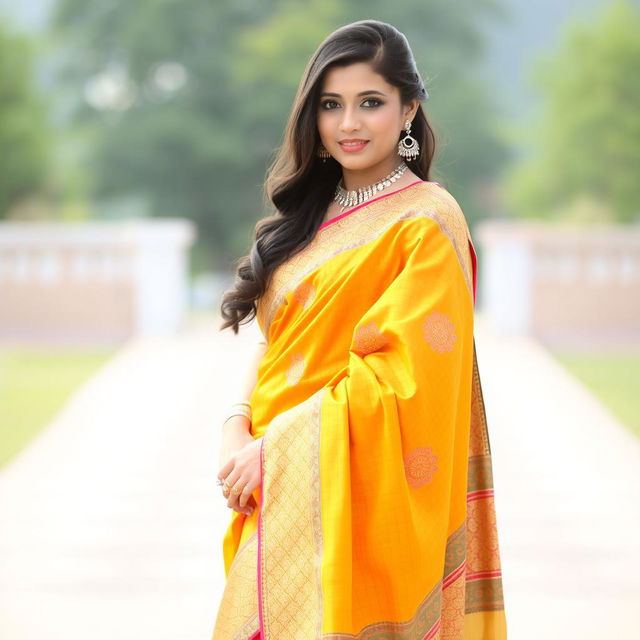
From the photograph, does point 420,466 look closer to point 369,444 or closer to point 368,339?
point 369,444

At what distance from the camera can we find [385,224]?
1584mm

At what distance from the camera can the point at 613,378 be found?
6.88 meters

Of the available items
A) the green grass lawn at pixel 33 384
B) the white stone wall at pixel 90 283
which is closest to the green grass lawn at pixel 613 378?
the white stone wall at pixel 90 283

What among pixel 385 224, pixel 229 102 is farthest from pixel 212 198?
pixel 385 224

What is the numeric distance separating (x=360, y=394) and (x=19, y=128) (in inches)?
720

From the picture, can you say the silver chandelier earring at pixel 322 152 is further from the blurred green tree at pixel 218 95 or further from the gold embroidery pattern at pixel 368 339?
the blurred green tree at pixel 218 95

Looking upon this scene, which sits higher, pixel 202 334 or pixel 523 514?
pixel 202 334

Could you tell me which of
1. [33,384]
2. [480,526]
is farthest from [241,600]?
[33,384]

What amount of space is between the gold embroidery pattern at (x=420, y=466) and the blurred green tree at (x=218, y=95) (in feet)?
57.6

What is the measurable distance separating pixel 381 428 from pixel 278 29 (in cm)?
1877

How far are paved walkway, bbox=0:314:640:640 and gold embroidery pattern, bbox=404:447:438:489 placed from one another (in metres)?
1.14

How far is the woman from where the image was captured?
147 cm

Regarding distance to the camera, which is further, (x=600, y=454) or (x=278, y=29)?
(x=278, y=29)

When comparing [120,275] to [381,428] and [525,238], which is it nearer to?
[525,238]
